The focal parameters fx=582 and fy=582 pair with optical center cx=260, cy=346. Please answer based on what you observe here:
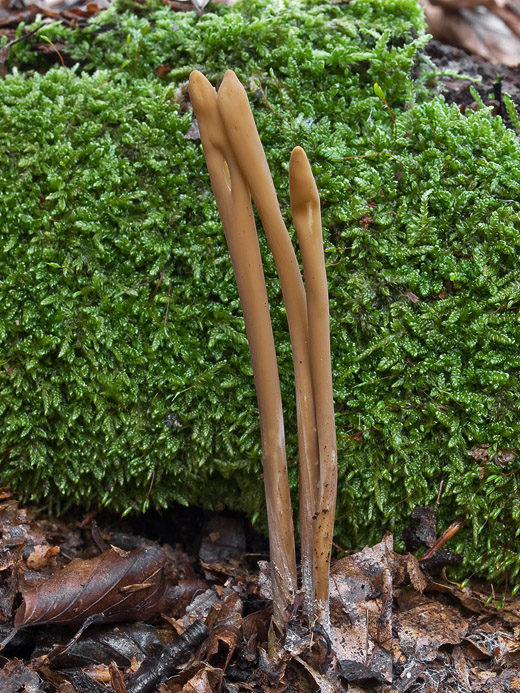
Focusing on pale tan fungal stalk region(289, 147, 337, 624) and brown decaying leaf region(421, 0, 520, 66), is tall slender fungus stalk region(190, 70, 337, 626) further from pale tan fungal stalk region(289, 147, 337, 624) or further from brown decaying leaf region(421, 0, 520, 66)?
brown decaying leaf region(421, 0, 520, 66)

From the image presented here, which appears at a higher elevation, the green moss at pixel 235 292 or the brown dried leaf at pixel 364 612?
the green moss at pixel 235 292

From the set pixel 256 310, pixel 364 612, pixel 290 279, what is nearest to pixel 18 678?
pixel 364 612

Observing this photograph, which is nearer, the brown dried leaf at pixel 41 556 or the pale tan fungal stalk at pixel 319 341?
the pale tan fungal stalk at pixel 319 341

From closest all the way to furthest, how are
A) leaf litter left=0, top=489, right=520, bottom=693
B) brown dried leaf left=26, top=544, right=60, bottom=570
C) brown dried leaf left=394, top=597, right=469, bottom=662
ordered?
1. leaf litter left=0, top=489, right=520, bottom=693
2. brown dried leaf left=394, top=597, right=469, bottom=662
3. brown dried leaf left=26, top=544, right=60, bottom=570

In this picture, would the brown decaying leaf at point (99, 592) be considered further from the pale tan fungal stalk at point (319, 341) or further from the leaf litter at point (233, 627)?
the pale tan fungal stalk at point (319, 341)

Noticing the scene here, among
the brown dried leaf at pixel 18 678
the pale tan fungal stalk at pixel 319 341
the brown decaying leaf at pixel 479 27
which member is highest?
the brown decaying leaf at pixel 479 27

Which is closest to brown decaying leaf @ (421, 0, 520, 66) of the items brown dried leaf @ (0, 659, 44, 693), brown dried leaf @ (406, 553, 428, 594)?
brown dried leaf @ (406, 553, 428, 594)

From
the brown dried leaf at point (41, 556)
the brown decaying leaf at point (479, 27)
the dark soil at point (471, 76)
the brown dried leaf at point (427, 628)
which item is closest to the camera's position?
the brown dried leaf at point (427, 628)

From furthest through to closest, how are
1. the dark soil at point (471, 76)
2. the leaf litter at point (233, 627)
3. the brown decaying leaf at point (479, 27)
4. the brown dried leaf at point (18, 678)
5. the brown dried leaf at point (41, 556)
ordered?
the brown decaying leaf at point (479, 27) → the dark soil at point (471, 76) → the brown dried leaf at point (41, 556) → the leaf litter at point (233, 627) → the brown dried leaf at point (18, 678)

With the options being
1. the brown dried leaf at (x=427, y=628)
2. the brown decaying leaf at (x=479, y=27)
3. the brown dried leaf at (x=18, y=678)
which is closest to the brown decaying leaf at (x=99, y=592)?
the brown dried leaf at (x=18, y=678)
